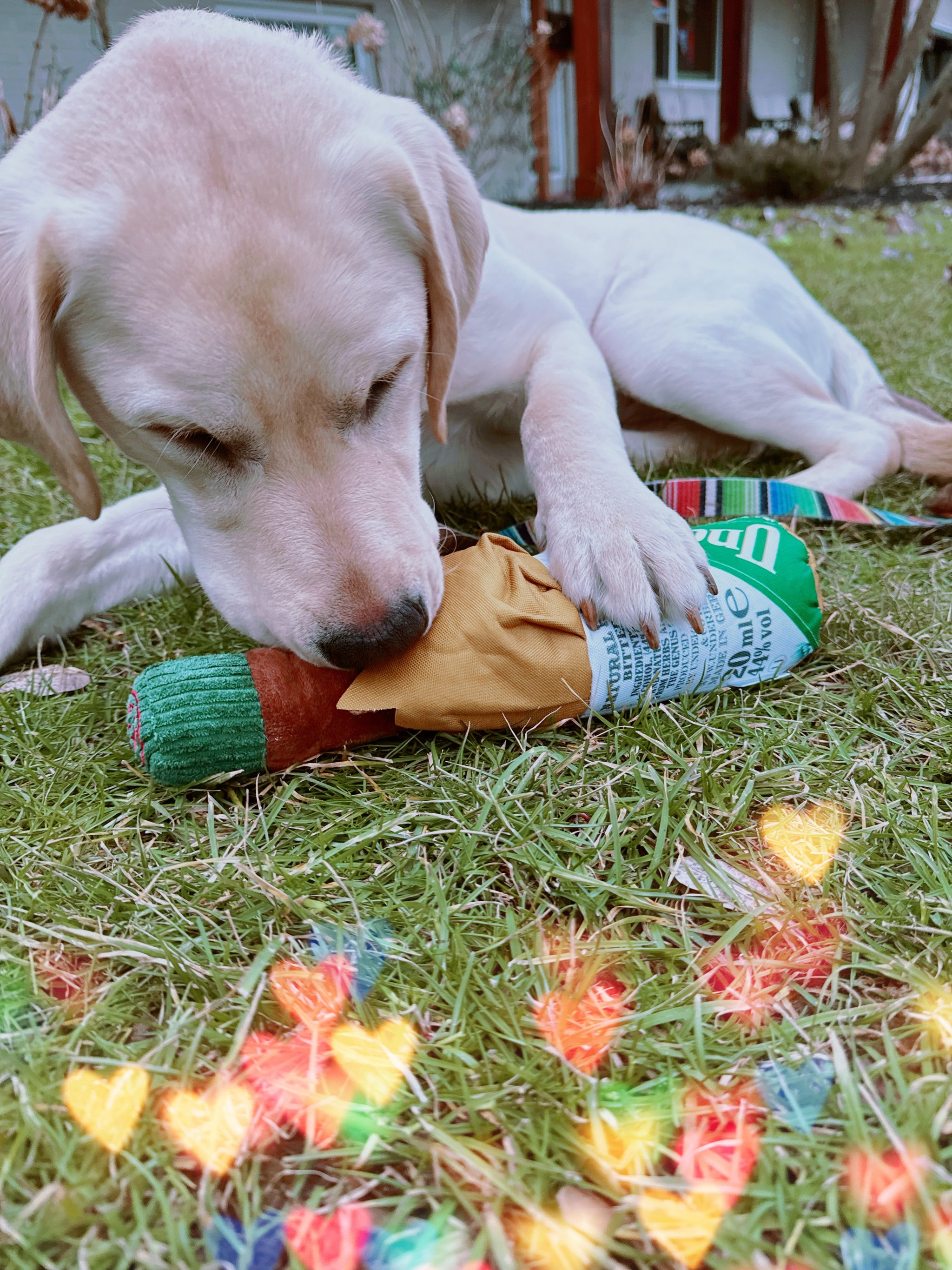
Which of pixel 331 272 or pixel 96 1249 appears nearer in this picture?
pixel 96 1249

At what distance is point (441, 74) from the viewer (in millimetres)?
11133

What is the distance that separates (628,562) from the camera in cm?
186

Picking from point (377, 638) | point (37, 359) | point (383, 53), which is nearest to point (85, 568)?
point (37, 359)

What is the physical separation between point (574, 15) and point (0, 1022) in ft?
53.5

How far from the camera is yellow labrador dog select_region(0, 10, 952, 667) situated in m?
1.67

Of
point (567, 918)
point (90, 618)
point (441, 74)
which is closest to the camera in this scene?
point (567, 918)

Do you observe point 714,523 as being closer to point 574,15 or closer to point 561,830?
point 561,830

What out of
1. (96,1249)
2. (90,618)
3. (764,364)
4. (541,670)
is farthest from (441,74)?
(96,1249)

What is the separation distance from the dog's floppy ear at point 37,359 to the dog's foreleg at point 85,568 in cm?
52

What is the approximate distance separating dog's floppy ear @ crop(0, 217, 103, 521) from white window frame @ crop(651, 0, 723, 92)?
18.2m

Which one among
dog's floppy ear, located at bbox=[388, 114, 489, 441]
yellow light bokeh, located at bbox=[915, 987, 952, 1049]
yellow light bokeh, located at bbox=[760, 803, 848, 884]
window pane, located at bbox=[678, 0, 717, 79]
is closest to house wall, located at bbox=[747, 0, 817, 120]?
window pane, located at bbox=[678, 0, 717, 79]

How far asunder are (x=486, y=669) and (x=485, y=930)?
520 millimetres

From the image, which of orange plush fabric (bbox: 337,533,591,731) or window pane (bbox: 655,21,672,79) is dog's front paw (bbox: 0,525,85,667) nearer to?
orange plush fabric (bbox: 337,533,591,731)

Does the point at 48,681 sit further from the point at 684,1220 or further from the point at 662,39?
the point at 662,39
